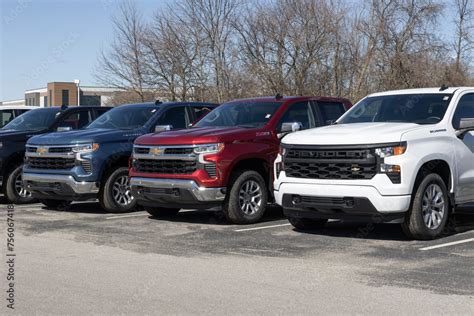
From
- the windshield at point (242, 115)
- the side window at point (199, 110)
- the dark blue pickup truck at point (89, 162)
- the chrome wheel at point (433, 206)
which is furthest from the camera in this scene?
the side window at point (199, 110)

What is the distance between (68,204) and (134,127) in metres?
2.22

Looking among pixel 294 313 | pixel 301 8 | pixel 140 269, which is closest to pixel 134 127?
pixel 140 269

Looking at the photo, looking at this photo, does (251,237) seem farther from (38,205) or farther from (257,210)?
(38,205)

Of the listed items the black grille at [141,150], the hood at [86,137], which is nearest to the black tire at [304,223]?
the black grille at [141,150]

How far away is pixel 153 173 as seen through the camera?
10797mm

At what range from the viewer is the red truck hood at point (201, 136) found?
10.3m

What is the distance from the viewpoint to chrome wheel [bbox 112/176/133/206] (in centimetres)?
1217

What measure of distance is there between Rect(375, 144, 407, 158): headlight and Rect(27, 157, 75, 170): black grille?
559 centimetres

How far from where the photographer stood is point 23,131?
14125mm

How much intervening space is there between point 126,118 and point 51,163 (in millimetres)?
1704

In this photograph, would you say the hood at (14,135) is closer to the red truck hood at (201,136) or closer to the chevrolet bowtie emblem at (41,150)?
the chevrolet bowtie emblem at (41,150)

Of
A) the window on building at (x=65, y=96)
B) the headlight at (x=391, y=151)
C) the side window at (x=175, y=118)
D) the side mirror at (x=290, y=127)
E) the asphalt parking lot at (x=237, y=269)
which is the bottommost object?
the asphalt parking lot at (x=237, y=269)

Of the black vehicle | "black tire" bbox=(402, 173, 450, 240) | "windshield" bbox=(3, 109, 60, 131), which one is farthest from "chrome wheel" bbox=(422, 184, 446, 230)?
"windshield" bbox=(3, 109, 60, 131)

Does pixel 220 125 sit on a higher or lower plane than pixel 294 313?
higher
